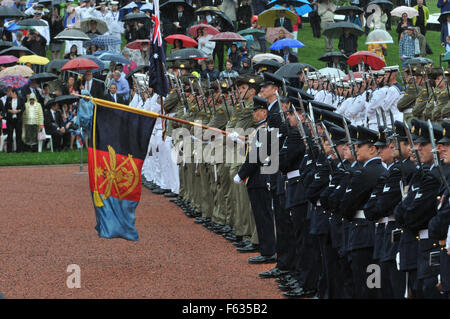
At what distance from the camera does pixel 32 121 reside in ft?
81.5

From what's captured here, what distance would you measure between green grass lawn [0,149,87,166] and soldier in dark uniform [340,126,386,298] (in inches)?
649

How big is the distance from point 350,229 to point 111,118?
3.47 meters

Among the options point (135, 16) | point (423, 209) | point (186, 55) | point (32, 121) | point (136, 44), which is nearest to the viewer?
point (423, 209)

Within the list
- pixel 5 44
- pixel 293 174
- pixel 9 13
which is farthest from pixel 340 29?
pixel 293 174

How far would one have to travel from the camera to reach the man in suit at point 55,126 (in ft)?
83.0

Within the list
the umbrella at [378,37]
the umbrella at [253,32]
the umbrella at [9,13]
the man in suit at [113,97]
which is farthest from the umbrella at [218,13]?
the umbrella at [9,13]

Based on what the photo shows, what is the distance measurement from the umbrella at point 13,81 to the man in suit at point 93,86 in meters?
2.49

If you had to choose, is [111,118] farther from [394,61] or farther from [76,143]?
[394,61]

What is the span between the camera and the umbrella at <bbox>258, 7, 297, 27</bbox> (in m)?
27.0

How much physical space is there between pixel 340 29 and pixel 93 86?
7558mm

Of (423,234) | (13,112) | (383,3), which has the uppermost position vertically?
(383,3)

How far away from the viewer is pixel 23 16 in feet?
105

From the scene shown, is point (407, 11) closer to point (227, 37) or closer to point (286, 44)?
point (286, 44)

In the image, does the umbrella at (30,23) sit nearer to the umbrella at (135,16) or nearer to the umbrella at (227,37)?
the umbrella at (135,16)
